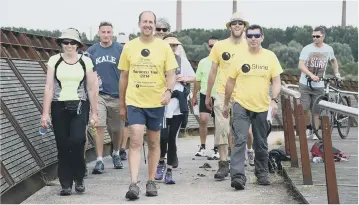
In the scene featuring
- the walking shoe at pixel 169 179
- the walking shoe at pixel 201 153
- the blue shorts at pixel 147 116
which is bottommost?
the walking shoe at pixel 201 153

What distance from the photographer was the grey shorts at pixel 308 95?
14.7 metres

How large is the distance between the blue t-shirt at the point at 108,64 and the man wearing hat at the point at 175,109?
0.83m

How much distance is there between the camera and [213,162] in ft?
39.2

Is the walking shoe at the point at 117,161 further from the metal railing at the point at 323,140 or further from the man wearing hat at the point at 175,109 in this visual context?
the metal railing at the point at 323,140

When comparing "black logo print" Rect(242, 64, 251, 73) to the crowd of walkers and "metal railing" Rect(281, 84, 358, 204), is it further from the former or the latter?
"metal railing" Rect(281, 84, 358, 204)

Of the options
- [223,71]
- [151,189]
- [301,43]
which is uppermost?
[223,71]

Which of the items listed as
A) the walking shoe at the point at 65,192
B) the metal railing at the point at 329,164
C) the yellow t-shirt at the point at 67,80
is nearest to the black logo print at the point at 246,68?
the yellow t-shirt at the point at 67,80

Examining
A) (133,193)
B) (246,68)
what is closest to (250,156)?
(246,68)

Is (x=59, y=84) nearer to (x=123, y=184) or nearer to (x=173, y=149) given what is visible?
(x=123, y=184)

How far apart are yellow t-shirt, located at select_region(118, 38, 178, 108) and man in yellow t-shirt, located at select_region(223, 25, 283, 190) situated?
34.7 inches

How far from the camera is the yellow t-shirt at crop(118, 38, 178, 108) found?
8.61m

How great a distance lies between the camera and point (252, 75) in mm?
9055

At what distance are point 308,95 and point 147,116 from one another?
259 inches

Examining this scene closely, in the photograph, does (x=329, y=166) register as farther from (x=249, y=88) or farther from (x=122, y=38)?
(x=122, y=38)
